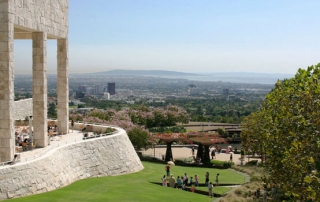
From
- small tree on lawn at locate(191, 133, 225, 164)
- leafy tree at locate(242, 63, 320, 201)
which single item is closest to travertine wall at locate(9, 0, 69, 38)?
leafy tree at locate(242, 63, 320, 201)

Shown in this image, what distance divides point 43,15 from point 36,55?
8.97 feet

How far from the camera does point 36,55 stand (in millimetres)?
30656

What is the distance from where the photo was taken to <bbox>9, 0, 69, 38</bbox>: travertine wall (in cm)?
2738

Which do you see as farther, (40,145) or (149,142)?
(149,142)

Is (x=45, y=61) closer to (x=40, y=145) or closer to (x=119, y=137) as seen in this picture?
(x=40, y=145)

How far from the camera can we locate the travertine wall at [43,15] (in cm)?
2738

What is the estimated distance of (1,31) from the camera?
25.4 metres

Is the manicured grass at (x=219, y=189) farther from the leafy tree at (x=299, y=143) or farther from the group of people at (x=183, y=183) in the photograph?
the leafy tree at (x=299, y=143)

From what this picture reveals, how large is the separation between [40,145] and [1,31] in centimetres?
862

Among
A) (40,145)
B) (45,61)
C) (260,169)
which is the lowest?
(260,169)

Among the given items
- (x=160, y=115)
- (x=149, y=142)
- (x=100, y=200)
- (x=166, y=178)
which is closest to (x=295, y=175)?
(x=100, y=200)

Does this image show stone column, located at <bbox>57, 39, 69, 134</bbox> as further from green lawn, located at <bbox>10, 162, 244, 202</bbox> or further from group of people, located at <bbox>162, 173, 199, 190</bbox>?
group of people, located at <bbox>162, 173, 199, 190</bbox>

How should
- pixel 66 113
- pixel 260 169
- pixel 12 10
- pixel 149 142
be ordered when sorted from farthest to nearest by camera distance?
pixel 149 142, pixel 260 169, pixel 66 113, pixel 12 10

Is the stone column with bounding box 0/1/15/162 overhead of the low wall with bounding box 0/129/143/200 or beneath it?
overhead
